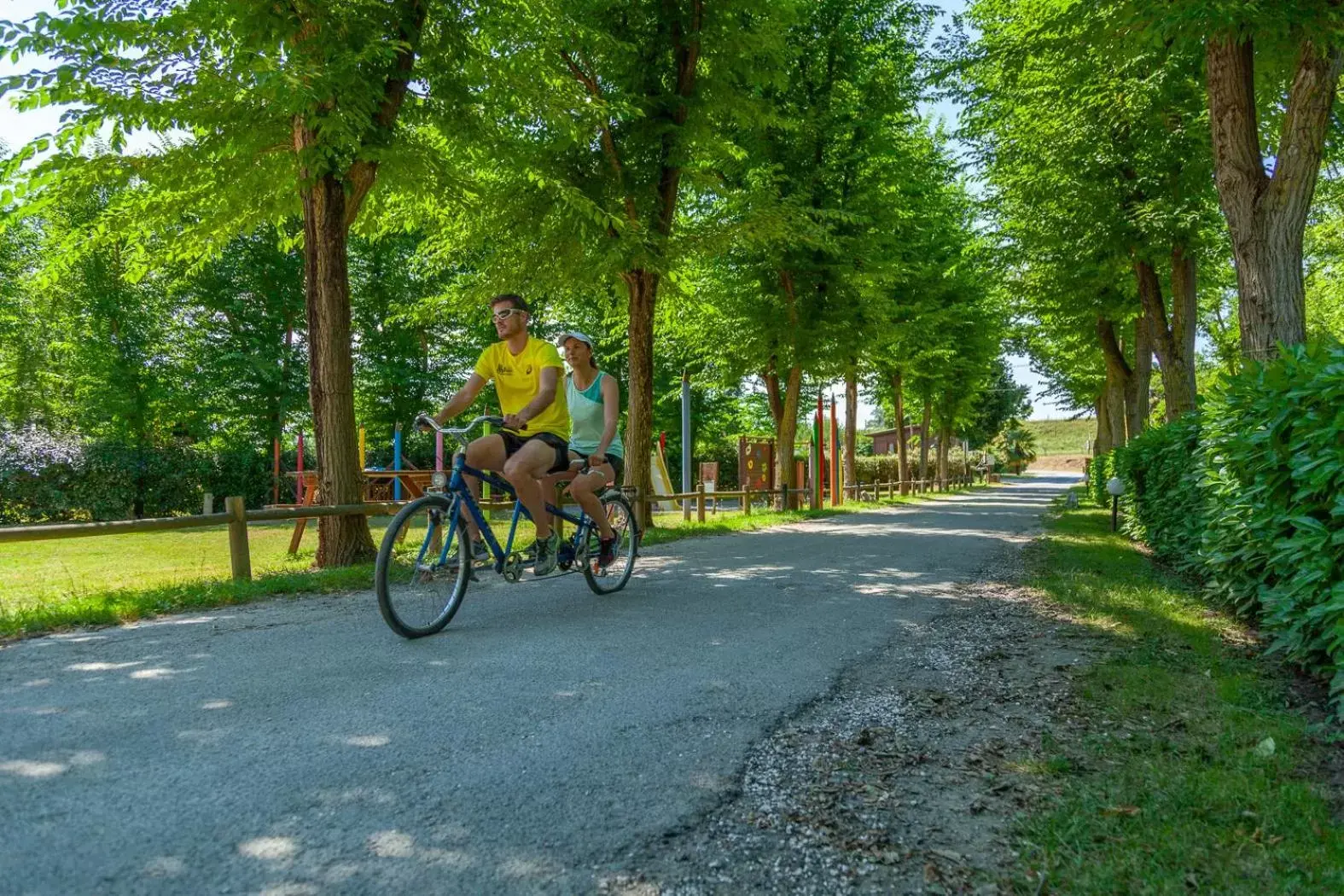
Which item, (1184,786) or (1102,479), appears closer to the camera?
(1184,786)

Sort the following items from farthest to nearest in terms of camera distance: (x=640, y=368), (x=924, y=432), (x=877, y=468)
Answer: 1. (x=877, y=468)
2. (x=924, y=432)
3. (x=640, y=368)

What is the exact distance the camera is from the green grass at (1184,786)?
2258mm

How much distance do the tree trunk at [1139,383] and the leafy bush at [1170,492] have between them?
22.4ft

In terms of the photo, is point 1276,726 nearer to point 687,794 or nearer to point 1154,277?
point 687,794

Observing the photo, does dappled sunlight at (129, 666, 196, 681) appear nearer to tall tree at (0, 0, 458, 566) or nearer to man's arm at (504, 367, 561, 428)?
man's arm at (504, 367, 561, 428)

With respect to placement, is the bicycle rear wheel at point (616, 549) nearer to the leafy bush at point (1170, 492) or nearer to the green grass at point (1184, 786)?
the green grass at point (1184, 786)

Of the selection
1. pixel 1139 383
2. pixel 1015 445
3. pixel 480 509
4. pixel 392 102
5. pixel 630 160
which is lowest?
pixel 480 509

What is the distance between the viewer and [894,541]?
11992mm

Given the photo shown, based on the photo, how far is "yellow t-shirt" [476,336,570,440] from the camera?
5484mm

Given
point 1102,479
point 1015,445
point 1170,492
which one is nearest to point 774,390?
point 1102,479

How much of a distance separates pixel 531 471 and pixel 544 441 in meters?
0.23

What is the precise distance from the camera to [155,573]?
1066 centimetres

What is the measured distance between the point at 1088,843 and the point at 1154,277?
1549 cm

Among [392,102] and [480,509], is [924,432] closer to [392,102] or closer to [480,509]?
[392,102]
